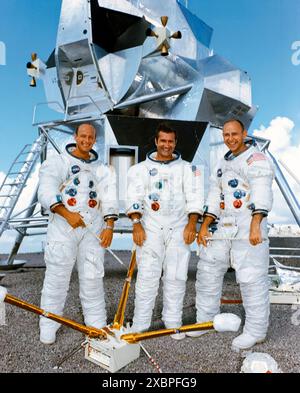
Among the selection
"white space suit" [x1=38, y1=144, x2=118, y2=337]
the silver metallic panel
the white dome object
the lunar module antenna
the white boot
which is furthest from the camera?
the silver metallic panel

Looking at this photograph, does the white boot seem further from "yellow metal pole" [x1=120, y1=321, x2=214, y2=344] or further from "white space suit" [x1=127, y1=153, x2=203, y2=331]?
"yellow metal pole" [x1=120, y1=321, x2=214, y2=344]

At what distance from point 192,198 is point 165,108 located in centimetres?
260

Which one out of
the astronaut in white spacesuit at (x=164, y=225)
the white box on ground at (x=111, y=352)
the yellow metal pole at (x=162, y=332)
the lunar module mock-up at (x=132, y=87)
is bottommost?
the white box on ground at (x=111, y=352)

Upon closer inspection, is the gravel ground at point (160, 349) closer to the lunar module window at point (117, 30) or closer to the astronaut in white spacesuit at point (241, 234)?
the astronaut in white spacesuit at point (241, 234)

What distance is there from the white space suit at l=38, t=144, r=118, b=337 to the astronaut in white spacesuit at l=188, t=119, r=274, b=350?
705 mm

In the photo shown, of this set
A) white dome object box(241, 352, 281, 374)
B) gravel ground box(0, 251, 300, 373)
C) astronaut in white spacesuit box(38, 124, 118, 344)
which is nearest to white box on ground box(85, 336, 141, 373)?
gravel ground box(0, 251, 300, 373)

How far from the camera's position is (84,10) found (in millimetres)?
4461

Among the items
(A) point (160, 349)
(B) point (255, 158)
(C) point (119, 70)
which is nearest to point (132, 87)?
(C) point (119, 70)

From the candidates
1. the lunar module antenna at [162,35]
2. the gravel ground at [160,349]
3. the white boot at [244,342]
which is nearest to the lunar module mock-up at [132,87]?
the lunar module antenna at [162,35]

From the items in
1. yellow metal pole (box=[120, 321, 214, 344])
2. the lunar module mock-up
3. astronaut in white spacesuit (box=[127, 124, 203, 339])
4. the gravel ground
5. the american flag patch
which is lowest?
the gravel ground

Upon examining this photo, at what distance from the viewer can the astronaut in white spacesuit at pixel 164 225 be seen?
7.80ft

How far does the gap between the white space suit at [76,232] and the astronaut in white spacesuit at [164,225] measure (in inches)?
8.2

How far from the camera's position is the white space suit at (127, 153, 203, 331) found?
7.80 ft
